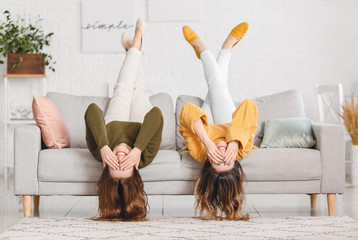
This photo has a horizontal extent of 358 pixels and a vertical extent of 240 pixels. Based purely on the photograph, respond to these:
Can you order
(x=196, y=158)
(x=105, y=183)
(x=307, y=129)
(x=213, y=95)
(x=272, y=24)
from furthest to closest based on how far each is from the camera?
1. (x=272, y=24)
2. (x=213, y=95)
3. (x=307, y=129)
4. (x=196, y=158)
5. (x=105, y=183)

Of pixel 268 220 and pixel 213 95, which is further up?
pixel 213 95

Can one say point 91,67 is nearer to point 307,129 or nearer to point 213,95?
point 213,95

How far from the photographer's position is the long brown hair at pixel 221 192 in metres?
2.67

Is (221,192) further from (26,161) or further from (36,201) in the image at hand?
(36,201)

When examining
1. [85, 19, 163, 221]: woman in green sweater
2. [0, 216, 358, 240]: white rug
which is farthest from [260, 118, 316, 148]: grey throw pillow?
[85, 19, 163, 221]: woman in green sweater

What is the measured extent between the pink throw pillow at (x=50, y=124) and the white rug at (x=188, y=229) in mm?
606

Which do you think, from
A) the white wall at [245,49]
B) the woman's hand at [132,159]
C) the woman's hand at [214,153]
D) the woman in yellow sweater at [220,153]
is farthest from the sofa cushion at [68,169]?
the white wall at [245,49]

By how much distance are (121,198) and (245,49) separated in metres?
3.02

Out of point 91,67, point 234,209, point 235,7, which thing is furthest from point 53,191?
point 235,7

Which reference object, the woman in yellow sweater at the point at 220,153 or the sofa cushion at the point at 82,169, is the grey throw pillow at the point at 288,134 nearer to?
the woman in yellow sweater at the point at 220,153

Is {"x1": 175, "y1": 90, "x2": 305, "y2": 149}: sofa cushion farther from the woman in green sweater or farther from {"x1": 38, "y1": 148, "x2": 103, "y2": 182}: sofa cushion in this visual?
{"x1": 38, "y1": 148, "x2": 103, "y2": 182}: sofa cushion

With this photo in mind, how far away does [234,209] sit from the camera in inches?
108

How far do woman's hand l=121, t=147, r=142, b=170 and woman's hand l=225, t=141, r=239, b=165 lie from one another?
52cm

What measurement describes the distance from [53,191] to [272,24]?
10.7 ft
